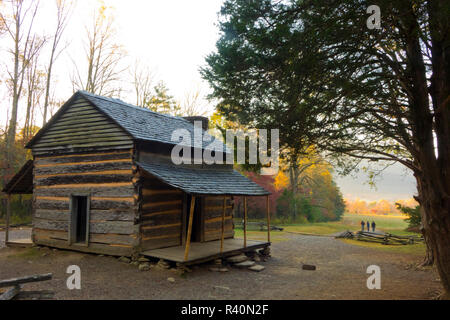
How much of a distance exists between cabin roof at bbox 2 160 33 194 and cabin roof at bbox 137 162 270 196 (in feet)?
20.6

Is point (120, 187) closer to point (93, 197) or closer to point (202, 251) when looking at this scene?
point (93, 197)

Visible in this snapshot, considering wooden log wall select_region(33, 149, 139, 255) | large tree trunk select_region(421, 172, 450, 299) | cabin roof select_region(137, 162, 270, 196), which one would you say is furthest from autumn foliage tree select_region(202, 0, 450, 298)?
wooden log wall select_region(33, 149, 139, 255)

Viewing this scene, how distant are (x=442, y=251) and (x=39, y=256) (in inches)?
493

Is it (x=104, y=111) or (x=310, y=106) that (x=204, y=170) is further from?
→ (x=310, y=106)

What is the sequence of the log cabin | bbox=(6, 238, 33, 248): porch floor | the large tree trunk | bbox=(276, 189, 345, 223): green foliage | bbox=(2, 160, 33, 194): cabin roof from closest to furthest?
the large tree trunk, the log cabin, bbox=(6, 238, 33, 248): porch floor, bbox=(2, 160, 33, 194): cabin roof, bbox=(276, 189, 345, 223): green foliage

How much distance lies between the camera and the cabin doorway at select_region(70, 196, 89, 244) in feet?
38.1

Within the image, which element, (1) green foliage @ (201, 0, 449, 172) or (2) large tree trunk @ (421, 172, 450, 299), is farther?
(2) large tree trunk @ (421, 172, 450, 299)

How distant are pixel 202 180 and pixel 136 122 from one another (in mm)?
3483

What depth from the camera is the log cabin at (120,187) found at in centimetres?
1046

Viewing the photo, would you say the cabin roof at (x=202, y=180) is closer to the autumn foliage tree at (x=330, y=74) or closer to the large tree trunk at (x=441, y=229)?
the autumn foliage tree at (x=330, y=74)

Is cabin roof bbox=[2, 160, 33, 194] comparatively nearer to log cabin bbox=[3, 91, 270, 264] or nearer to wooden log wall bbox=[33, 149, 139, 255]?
log cabin bbox=[3, 91, 270, 264]

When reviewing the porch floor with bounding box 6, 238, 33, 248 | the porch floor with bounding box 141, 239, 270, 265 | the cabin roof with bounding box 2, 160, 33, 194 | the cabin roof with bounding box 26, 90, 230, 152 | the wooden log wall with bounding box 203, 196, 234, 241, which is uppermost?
the cabin roof with bounding box 26, 90, 230, 152

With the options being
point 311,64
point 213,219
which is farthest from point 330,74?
point 213,219

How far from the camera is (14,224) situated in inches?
822
